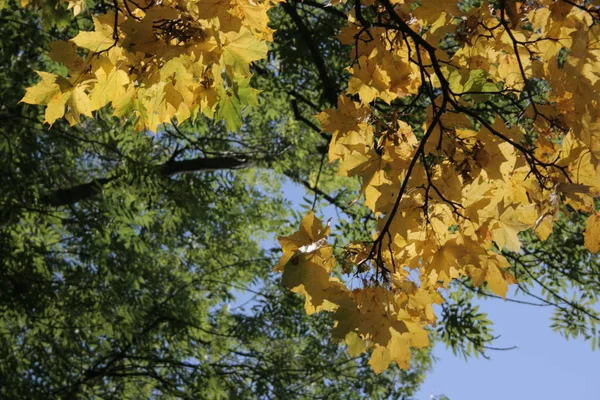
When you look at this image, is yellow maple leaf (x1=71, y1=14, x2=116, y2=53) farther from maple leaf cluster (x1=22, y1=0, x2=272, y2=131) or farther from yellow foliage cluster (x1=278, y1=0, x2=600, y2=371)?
yellow foliage cluster (x1=278, y1=0, x2=600, y2=371)

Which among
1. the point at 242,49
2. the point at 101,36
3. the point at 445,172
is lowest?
the point at 445,172

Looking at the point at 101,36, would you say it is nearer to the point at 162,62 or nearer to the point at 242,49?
the point at 162,62

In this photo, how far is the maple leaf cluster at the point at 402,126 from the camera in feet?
5.61

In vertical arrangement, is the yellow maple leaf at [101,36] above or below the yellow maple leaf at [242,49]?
above

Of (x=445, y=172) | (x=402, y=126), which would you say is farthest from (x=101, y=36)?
(x=445, y=172)

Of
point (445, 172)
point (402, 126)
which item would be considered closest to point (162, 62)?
point (402, 126)

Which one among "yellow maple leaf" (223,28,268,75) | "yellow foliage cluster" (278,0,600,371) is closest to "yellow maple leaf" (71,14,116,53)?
"yellow maple leaf" (223,28,268,75)

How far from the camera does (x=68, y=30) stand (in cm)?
575

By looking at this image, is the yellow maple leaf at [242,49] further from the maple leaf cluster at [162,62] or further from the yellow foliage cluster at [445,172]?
Result: the yellow foliage cluster at [445,172]

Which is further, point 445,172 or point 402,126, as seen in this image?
point 402,126

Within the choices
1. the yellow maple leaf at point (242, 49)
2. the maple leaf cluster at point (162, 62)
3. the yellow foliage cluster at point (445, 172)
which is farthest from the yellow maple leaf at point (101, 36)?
the yellow foliage cluster at point (445, 172)

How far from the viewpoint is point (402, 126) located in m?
2.01

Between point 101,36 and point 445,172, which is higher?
point 101,36

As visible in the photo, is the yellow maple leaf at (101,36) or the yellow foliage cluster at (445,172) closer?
the yellow foliage cluster at (445,172)
